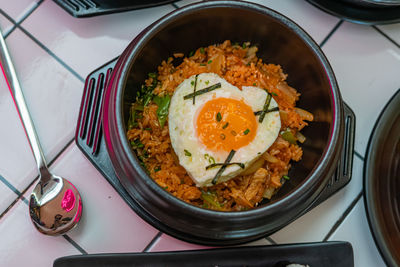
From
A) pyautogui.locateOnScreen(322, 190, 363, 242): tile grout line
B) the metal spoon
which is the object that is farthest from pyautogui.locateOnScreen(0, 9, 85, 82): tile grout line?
pyautogui.locateOnScreen(322, 190, 363, 242): tile grout line

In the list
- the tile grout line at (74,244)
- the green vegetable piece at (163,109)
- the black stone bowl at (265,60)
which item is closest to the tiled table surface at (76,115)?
the tile grout line at (74,244)

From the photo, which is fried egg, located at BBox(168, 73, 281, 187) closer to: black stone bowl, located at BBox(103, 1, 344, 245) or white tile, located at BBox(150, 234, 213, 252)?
black stone bowl, located at BBox(103, 1, 344, 245)

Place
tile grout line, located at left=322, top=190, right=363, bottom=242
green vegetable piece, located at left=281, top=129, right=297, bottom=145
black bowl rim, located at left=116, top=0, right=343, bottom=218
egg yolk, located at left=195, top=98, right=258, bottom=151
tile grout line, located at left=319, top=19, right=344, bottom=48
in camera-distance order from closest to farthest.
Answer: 1. black bowl rim, located at left=116, top=0, right=343, bottom=218
2. egg yolk, located at left=195, top=98, right=258, bottom=151
3. green vegetable piece, located at left=281, top=129, right=297, bottom=145
4. tile grout line, located at left=322, top=190, right=363, bottom=242
5. tile grout line, located at left=319, top=19, right=344, bottom=48

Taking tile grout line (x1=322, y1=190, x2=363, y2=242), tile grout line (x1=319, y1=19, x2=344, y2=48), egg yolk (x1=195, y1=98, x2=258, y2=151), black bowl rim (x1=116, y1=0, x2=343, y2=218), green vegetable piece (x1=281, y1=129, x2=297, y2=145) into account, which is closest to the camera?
black bowl rim (x1=116, y1=0, x2=343, y2=218)

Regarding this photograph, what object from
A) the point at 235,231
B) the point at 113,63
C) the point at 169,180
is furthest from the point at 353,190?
the point at 113,63

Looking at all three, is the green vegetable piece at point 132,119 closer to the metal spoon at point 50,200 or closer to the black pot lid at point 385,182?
the metal spoon at point 50,200

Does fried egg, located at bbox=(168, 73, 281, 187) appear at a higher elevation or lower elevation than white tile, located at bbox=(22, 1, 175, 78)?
lower

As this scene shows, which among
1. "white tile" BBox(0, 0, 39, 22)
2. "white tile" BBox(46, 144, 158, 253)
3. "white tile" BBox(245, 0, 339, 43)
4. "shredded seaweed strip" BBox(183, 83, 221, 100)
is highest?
"white tile" BBox(0, 0, 39, 22)
